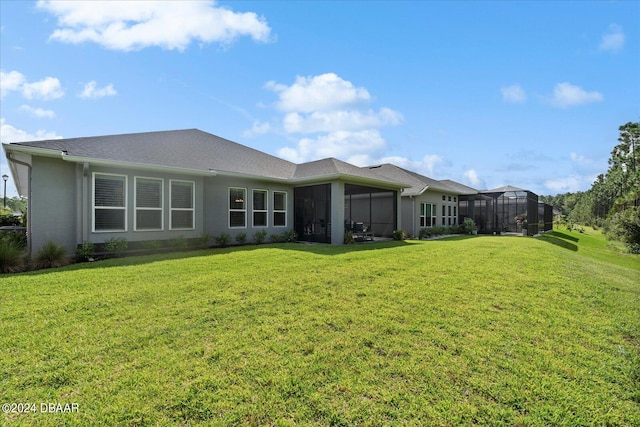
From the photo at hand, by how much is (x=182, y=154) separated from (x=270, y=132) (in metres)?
5.74

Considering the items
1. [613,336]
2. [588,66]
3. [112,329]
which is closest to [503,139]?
[588,66]

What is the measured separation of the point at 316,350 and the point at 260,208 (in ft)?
36.1

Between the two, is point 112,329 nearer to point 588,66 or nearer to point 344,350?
point 344,350

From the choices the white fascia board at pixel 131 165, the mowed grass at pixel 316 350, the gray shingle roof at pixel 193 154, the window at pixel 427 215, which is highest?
the gray shingle roof at pixel 193 154

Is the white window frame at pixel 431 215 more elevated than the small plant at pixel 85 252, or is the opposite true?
the white window frame at pixel 431 215

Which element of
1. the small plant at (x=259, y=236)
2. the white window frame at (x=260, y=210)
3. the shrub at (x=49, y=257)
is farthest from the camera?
the white window frame at (x=260, y=210)

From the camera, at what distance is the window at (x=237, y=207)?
13328mm

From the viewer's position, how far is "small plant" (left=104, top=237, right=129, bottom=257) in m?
9.86

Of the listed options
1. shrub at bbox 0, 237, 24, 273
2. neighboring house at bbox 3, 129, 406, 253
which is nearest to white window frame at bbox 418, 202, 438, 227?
neighboring house at bbox 3, 129, 406, 253

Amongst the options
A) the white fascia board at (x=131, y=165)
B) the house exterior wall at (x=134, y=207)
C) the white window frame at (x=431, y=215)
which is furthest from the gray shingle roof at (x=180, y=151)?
the white window frame at (x=431, y=215)

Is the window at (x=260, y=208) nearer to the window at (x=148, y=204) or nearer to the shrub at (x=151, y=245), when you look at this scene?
the window at (x=148, y=204)

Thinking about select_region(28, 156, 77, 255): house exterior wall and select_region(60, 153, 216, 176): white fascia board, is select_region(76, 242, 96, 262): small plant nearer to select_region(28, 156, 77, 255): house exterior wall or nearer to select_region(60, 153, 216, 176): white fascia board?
select_region(28, 156, 77, 255): house exterior wall

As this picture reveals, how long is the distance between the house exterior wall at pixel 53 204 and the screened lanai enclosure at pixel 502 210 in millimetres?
25586

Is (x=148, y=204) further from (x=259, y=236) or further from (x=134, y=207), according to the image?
(x=259, y=236)
